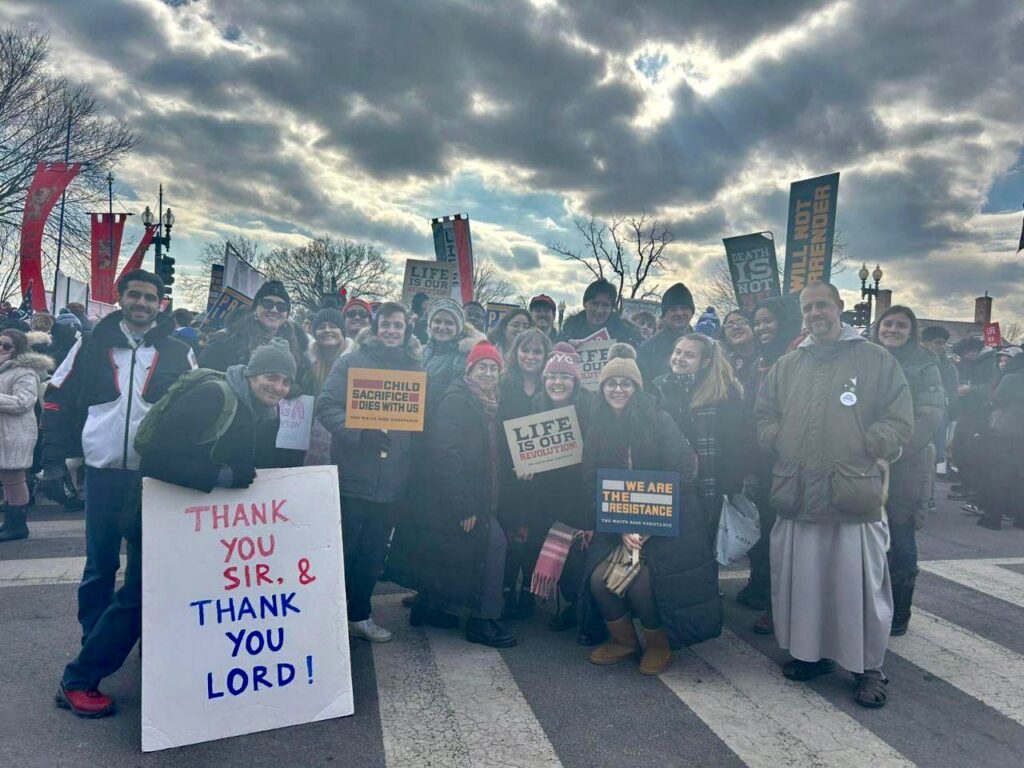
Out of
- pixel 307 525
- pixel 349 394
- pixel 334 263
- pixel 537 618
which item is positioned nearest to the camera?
pixel 307 525

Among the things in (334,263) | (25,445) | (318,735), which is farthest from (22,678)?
(334,263)

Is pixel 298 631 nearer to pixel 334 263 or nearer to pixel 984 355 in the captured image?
pixel 984 355

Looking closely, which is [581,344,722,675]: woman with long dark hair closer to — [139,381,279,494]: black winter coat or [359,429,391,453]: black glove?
[359,429,391,453]: black glove

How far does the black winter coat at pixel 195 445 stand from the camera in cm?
310

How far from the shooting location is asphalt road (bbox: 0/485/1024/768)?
3.14 meters

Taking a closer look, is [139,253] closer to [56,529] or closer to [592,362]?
[56,529]

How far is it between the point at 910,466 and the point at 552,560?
2659 millimetres

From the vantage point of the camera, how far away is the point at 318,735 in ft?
10.7

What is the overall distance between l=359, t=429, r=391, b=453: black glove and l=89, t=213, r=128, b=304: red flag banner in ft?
50.7

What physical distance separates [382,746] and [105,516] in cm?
196

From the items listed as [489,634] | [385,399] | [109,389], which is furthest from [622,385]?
[109,389]

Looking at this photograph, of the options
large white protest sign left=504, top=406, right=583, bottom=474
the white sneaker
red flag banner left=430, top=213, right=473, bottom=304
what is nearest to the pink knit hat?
large white protest sign left=504, top=406, right=583, bottom=474

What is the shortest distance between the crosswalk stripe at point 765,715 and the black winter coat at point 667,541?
271mm

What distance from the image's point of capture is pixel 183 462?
312cm
